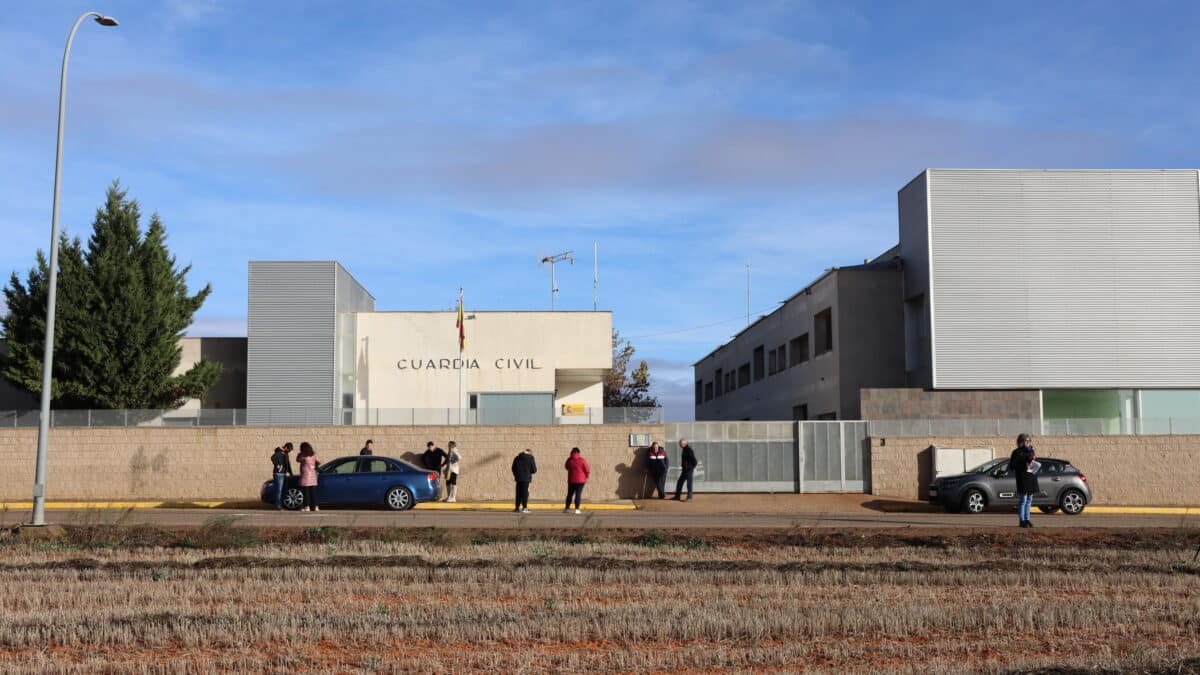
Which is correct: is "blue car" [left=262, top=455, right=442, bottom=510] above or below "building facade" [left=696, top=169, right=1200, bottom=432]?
below

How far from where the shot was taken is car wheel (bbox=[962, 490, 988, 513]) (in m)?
28.9

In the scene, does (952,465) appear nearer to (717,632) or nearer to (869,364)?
(869,364)

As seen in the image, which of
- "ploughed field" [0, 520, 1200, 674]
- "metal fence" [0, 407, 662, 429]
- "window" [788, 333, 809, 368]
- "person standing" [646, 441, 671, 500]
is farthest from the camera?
"window" [788, 333, 809, 368]

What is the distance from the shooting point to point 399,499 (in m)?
28.5

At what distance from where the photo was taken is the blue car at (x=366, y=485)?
93.0 ft

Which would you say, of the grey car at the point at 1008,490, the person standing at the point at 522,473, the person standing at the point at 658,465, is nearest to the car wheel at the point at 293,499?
the person standing at the point at 522,473

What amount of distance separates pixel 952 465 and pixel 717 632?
80.7 ft

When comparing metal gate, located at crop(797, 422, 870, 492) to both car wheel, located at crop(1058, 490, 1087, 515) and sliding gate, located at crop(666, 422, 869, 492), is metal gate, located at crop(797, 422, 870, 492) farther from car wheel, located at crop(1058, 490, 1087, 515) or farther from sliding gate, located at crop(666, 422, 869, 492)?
car wheel, located at crop(1058, 490, 1087, 515)

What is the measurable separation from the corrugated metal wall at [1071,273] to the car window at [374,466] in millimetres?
17931

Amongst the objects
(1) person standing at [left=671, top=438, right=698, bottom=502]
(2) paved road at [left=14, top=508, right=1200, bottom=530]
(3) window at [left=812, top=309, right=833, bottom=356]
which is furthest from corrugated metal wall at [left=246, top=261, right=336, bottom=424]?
(3) window at [left=812, top=309, right=833, bottom=356]

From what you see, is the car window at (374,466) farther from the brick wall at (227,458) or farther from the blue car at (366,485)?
the brick wall at (227,458)

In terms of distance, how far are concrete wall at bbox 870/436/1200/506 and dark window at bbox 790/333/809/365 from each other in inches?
A: 535

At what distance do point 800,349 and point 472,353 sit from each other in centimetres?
1517

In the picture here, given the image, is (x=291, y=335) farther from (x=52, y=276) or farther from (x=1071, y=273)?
(x=1071, y=273)
